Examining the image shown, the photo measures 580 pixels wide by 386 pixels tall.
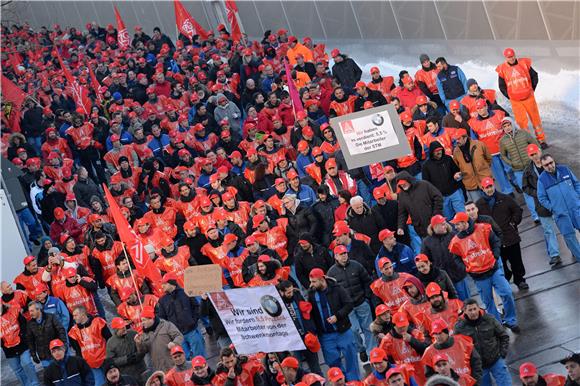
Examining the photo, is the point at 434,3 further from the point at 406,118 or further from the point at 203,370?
the point at 203,370

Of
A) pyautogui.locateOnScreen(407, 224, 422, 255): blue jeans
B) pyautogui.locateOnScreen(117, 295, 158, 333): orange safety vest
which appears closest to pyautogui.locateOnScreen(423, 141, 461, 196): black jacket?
pyautogui.locateOnScreen(407, 224, 422, 255): blue jeans

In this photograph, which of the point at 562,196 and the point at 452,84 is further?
the point at 452,84

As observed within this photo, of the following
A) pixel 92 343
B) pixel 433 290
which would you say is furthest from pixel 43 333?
pixel 433 290

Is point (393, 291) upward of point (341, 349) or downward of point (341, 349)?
upward

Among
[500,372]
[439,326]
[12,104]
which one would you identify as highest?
[12,104]

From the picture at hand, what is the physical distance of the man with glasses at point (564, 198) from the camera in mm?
16703

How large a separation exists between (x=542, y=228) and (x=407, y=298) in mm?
3999

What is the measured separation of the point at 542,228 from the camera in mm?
18297

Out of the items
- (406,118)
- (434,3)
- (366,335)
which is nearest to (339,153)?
(406,118)

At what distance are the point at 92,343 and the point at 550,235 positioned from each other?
6.40 meters

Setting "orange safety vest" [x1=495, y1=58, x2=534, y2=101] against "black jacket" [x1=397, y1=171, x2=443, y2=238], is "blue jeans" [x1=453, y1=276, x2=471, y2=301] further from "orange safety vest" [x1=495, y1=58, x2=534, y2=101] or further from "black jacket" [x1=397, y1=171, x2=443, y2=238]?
"orange safety vest" [x1=495, y1=58, x2=534, y2=101]

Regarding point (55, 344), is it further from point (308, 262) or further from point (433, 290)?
point (433, 290)

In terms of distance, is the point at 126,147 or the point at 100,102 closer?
the point at 126,147

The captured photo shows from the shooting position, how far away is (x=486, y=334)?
43.8 ft
